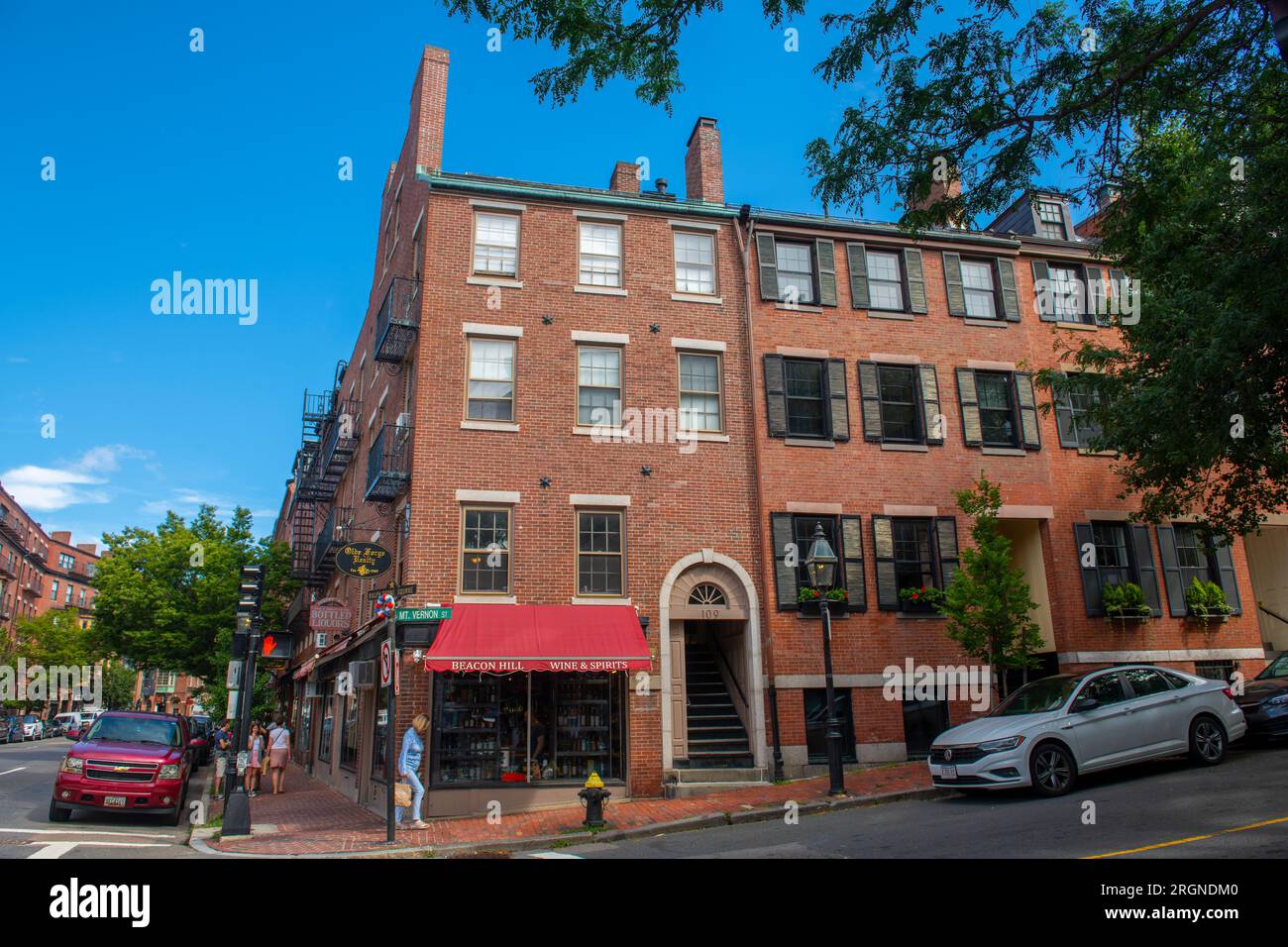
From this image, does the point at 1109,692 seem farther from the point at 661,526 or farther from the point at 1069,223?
the point at 1069,223

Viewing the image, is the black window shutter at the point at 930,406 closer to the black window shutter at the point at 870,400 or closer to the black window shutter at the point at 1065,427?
the black window shutter at the point at 870,400

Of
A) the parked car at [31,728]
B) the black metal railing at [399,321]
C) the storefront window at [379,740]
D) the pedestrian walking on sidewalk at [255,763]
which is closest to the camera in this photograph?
the storefront window at [379,740]

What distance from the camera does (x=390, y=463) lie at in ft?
60.4

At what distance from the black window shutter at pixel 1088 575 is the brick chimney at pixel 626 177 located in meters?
13.1

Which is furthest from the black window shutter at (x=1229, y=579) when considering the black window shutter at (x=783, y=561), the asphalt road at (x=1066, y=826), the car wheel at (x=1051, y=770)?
the car wheel at (x=1051, y=770)

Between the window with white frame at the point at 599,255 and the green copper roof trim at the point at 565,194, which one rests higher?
the green copper roof trim at the point at 565,194

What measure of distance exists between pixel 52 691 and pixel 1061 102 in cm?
7974

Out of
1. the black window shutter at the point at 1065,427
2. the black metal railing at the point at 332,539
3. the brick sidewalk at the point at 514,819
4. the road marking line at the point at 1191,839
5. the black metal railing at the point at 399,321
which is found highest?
the black metal railing at the point at 399,321

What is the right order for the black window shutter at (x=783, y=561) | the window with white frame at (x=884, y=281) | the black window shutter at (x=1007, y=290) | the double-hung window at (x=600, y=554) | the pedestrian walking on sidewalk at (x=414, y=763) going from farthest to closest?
the black window shutter at (x=1007, y=290) → the window with white frame at (x=884, y=281) → the black window shutter at (x=783, y=561) → the double-hung window at (x=600, y=554) → the pedestrian walking on sidewalk at (x=414, y=763)

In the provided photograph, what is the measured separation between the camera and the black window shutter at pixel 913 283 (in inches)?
786

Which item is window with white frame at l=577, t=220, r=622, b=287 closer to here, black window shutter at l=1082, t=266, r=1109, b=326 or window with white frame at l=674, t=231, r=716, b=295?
window with white frame at l=674, t=231, r=716, b=295

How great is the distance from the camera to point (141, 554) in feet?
116

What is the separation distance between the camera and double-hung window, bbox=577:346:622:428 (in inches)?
695
